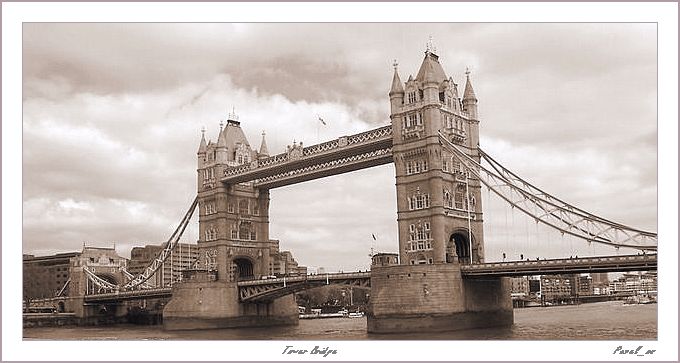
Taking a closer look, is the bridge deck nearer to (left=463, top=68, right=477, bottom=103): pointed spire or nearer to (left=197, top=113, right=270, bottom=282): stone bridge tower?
(left=463, top=68, right=477, bottom=103): pointed spire

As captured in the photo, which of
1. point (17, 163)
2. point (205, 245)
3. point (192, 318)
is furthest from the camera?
point (205, 245)

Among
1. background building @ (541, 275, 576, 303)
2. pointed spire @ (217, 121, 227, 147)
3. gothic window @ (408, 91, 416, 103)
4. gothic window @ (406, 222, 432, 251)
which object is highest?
pointed spire @ (217, 121, 227, 147)

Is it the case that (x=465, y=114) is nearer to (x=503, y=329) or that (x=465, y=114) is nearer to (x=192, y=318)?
(x=503, y=329)

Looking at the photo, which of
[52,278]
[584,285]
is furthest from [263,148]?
[584,285]

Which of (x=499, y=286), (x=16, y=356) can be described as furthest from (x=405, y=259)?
(x=16, y=356)

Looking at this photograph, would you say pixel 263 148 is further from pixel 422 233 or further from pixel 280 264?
pixel 280 264

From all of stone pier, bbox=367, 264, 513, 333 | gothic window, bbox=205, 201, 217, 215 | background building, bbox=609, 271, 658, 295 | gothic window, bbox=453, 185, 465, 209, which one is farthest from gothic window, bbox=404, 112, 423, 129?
background building, bbox=609, 271, 658, 295

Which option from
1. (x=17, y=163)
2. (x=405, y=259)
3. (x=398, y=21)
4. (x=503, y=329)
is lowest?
(x=503, y=329)
